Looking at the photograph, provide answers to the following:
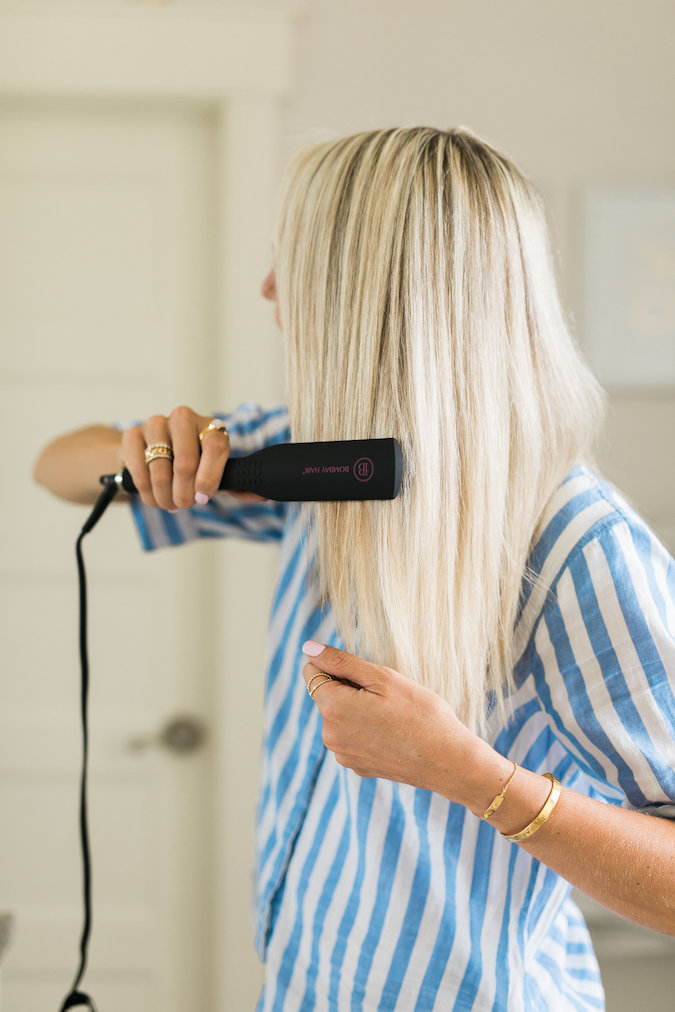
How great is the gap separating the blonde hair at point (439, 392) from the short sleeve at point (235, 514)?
0.19 m

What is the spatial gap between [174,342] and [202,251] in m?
0.15

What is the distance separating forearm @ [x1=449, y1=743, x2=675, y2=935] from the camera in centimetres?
50

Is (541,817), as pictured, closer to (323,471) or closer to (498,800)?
(498,800)

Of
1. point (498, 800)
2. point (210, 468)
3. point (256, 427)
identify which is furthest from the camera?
point (256, 427)

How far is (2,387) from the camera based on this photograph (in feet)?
4.06

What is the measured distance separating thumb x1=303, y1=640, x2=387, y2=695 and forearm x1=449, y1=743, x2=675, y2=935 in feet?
0.27

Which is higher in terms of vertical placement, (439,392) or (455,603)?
(439,392)

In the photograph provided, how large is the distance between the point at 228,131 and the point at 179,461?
0.74 metres

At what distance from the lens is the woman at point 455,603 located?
0.52 m

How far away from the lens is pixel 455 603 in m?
0.59

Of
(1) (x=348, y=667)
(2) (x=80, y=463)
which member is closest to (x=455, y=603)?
(1) (x=348, y=667)

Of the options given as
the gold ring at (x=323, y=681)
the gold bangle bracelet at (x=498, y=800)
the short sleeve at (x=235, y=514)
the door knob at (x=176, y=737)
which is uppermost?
the short sleeve at (x=235, y=514)

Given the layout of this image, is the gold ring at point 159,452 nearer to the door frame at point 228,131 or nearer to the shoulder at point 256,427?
the shoulder at point 256,427

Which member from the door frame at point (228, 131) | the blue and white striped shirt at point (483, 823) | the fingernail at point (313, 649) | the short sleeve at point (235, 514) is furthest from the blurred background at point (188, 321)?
the fingernail at point (313, 649)
